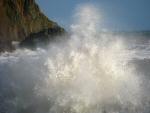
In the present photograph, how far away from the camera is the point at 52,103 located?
29.8 feet

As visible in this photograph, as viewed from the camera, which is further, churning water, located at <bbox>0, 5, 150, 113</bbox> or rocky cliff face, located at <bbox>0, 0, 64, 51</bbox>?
rocky cliff face, located at <bbox>0, 0, 64, 51</bbox>

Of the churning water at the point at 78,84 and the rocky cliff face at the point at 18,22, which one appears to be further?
the rocky cliff face at the point at 18,22

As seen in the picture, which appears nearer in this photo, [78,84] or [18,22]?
[78,84]

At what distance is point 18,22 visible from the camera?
111 ft

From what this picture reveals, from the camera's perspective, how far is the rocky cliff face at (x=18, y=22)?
30.5 meters

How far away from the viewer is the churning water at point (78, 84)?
29.3 feet

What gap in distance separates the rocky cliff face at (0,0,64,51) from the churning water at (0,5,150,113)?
14.5 meters

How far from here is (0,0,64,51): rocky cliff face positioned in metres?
30.5

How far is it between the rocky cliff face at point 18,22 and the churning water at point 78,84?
14.5 m

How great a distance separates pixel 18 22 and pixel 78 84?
24.9 metres

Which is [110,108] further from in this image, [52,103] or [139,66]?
[139,66]

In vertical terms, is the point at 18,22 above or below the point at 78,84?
above

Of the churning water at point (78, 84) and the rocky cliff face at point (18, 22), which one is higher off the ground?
the rocky cliff face at point (18, 22)

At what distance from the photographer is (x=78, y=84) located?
393 inches
